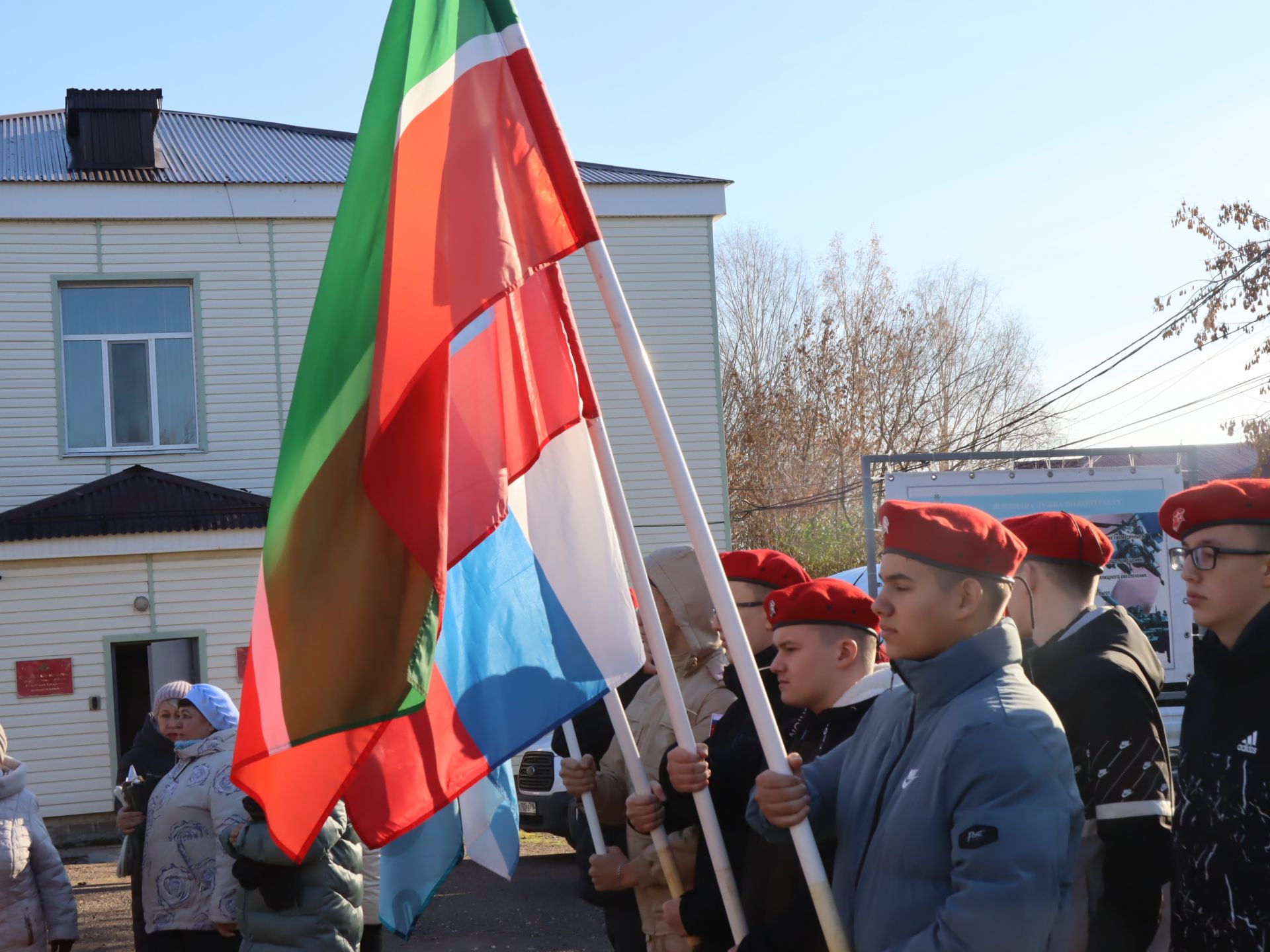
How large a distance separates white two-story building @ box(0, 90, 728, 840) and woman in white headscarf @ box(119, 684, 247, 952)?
436 inches

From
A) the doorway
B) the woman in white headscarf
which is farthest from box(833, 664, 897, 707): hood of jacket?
the doorway

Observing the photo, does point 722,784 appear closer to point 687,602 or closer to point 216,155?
point 687,602

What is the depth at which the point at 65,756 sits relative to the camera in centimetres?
1625

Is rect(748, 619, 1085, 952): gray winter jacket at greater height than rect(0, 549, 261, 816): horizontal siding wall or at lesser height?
greater

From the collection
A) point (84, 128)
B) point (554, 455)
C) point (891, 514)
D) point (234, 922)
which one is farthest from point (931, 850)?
point (84, 128)

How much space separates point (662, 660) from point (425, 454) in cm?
90

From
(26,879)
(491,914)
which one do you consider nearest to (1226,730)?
(26,879)

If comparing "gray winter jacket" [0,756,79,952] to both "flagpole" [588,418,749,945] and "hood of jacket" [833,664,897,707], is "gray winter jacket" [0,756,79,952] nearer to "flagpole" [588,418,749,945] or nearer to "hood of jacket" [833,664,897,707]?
"flagpole" [588,418,749,945]

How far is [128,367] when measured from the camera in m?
17.6

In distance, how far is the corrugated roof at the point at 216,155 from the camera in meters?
18.0

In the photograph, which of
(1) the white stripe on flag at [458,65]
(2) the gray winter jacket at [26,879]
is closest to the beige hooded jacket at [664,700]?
(1) the white stripe on flag at [458,65]

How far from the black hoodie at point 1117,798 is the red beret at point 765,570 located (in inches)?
54.1

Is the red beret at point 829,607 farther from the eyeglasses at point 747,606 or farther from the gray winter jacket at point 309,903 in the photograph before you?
the gray winter jacket at point 309,903

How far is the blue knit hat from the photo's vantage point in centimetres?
575
